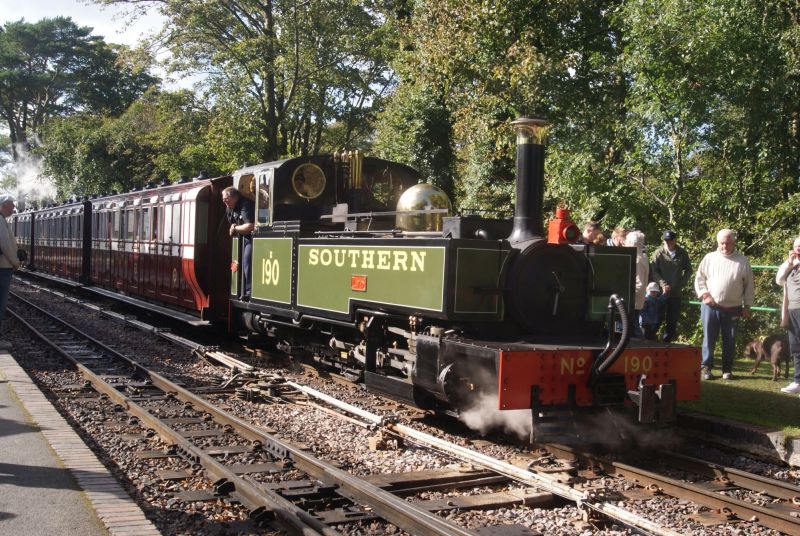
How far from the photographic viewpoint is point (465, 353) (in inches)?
238

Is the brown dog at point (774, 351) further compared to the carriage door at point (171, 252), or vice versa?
the carriage door at point (171, 252)

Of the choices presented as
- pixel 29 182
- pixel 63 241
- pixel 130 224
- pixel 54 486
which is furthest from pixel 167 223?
pixel 29 182

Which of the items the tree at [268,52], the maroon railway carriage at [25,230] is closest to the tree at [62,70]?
the maroon railway carriage at [25,230]

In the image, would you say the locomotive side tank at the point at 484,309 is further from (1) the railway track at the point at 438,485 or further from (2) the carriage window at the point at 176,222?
(2) the carriage window at the point at 176,222

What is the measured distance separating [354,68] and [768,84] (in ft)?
51.1

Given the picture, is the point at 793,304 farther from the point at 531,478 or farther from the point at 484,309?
the point at 531,478

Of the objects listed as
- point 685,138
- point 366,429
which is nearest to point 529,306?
point 366,429

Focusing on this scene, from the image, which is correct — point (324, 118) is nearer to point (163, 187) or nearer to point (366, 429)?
point (163, 187)

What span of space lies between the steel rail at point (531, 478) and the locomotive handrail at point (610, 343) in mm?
1041

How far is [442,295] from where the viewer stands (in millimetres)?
6316

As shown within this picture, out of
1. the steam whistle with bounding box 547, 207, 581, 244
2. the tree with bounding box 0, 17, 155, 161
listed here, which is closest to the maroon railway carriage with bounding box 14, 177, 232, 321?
the steam whistle with bounding box 547, 207, 581, 244

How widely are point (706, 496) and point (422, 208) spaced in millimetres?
3602

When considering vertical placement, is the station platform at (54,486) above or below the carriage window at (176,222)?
below

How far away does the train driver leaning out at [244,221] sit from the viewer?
1026 cm
